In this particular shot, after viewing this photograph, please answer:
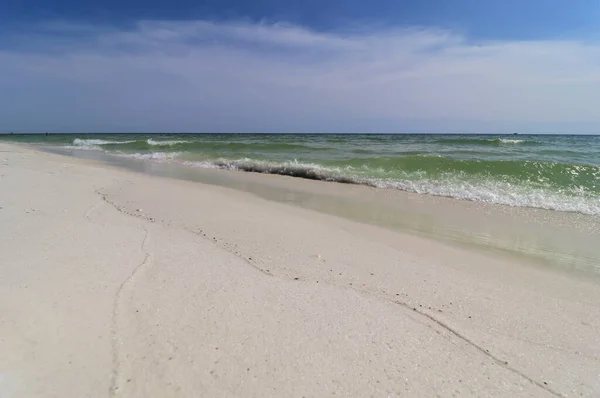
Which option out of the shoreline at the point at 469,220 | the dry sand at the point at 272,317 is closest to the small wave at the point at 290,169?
the shoreline at the point at 469,220

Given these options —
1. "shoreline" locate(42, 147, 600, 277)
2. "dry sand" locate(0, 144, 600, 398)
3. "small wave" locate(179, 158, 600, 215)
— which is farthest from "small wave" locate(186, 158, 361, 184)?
"dry sand" locate(0, 144, 600, 398)

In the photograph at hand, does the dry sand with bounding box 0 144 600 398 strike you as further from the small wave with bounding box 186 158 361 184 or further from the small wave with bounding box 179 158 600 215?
the small wave with bounding box 186 158 361 184

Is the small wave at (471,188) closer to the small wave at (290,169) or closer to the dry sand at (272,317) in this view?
the small wave at (290,169)

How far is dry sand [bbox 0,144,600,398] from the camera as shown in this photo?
1.92 meters

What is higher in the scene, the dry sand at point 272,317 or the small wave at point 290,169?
the small wave at point 290,169

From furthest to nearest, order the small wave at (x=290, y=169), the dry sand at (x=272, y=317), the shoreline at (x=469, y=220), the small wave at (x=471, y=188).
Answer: the small wave at (x=290, y=169)
the small wave at (x=471, y=188)
the shoreline at (x=469, y=220)
the dry sand at (x=272, y=317)

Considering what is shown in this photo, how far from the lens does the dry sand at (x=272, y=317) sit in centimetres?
192

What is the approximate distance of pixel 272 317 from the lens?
2.50 meters

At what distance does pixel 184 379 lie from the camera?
1874 millimetres

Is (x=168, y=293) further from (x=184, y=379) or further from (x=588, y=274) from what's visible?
(x=588, y=274)

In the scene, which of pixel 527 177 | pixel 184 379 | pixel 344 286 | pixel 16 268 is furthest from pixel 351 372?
pixel 527 177

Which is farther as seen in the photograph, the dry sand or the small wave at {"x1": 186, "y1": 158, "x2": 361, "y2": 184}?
the small wave at {"x1": 186, "y1": 158, "x2": 361, "y2": 184}

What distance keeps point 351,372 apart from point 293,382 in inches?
12.8

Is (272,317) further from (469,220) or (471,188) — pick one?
(471,188)
